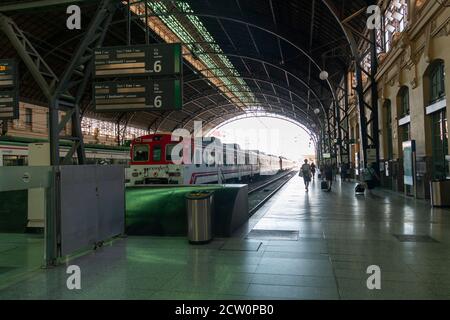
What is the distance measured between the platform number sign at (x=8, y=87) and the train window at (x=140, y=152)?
27.9 ft

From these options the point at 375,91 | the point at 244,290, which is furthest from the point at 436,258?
the point at 375,91

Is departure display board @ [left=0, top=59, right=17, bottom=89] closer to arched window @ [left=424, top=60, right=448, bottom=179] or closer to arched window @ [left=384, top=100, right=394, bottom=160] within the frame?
arched window @ [left=424, top=60, right=448, bottom=179]

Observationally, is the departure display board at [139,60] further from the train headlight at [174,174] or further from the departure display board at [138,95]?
the train headlight at [174,174]

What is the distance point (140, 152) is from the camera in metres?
17.9

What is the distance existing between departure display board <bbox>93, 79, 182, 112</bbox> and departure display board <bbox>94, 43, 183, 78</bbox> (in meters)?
0.22

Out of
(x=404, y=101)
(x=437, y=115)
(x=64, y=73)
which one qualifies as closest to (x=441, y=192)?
(x=437, y=115)

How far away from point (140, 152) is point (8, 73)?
8.91 m

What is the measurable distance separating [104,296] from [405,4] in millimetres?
16633

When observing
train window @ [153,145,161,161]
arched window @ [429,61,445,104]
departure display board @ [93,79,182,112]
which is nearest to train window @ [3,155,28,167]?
train window @ [153,145,161,161]

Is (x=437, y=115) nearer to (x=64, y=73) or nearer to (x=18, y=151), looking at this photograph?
(x=64, y=73)

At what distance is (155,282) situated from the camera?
4891mm

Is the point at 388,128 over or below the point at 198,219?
over

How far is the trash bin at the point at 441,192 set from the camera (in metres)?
11.6
